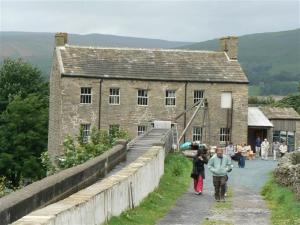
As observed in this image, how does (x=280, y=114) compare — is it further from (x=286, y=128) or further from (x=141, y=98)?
(x=141, y=98)

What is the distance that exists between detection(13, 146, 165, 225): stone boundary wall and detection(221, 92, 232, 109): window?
36226 mm

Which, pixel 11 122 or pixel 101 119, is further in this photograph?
pixel 11 122

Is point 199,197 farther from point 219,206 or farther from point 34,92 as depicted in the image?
point 34,92

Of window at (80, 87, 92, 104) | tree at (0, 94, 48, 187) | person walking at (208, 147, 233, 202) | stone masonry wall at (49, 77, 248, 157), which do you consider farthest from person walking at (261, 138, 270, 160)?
person walking at (208, 147, 233, 202)

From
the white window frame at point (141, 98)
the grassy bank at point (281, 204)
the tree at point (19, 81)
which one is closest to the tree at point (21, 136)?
the tree at point (19, 81)

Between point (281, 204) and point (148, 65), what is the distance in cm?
3853

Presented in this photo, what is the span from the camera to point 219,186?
23.9 m

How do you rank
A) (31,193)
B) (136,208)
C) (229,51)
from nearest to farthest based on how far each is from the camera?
(31,193)
(136,208)
(229,51)

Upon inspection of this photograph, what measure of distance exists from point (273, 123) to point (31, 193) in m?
49.9

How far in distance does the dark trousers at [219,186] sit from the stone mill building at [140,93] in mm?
34407

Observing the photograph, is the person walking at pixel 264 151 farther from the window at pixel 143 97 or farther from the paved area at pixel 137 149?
the paved area at pixel 137 149

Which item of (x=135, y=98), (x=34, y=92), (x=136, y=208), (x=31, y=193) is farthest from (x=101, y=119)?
(x=31, y=193)

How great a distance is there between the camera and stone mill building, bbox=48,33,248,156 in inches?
2290

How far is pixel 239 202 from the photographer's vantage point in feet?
78.7
